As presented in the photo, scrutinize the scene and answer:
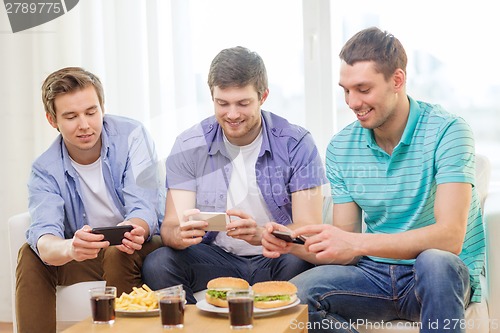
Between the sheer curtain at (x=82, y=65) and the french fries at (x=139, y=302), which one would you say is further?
the sheer curtain at (x=82, y=65)

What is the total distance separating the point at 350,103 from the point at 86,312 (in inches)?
49.6

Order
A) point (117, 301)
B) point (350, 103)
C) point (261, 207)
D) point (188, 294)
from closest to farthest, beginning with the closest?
point (117, 301) → point (350, 103) → point (188, 294) → point (261, 207)

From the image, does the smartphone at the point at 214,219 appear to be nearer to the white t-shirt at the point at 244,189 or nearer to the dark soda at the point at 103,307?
the white t-shirt at the point at 244,189

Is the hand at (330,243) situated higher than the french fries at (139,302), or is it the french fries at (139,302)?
the hand at (330,243)

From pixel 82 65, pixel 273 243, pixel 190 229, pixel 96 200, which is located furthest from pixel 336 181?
pixel 82 65

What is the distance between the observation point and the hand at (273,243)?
2535mm

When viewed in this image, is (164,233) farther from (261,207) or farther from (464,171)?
(464,171)

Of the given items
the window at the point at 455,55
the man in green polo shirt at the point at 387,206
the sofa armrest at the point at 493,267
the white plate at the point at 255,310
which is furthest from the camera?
the window at the point at 455,55

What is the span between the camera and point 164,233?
9.46 feet

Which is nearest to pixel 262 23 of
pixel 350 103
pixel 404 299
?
pixel 350 103

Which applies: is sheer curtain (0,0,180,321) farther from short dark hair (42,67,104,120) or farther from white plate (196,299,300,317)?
white plate (196,299,300,317)

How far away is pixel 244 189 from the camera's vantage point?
2.96 m

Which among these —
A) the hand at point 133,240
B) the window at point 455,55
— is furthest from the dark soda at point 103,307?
the window at point 455,55

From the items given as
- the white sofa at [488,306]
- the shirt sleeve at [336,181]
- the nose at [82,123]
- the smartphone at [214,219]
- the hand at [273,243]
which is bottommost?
the white sofa at [488,306]
